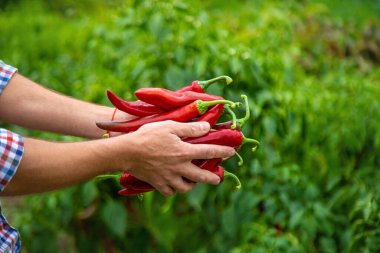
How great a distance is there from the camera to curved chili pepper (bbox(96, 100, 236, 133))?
2.18 m

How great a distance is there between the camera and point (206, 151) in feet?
6.86

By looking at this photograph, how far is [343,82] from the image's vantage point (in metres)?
3.91

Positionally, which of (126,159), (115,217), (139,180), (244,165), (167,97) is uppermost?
(167,97)

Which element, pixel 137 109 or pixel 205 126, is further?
pixel 137 109

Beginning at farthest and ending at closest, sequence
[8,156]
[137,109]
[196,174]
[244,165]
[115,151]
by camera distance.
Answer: [244,165] < [137,109] < [196,174] < [115,151] < [8,156]

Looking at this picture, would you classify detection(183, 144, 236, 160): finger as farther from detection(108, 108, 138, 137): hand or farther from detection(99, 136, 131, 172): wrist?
detection(108, 108, 138, 137): hand

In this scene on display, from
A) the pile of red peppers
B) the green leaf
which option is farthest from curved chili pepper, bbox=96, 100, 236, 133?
the green leaf

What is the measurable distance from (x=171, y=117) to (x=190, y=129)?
0.13 m

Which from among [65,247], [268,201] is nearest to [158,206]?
[268,201]

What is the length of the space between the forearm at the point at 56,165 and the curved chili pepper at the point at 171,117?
198 millimetres

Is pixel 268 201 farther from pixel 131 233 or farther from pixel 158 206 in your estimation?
pixel 131 233

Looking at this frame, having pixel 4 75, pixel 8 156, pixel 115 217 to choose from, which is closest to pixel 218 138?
pixel 8 156

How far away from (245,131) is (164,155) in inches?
44.3

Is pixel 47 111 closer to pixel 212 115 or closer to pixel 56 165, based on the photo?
pixel 56 165
